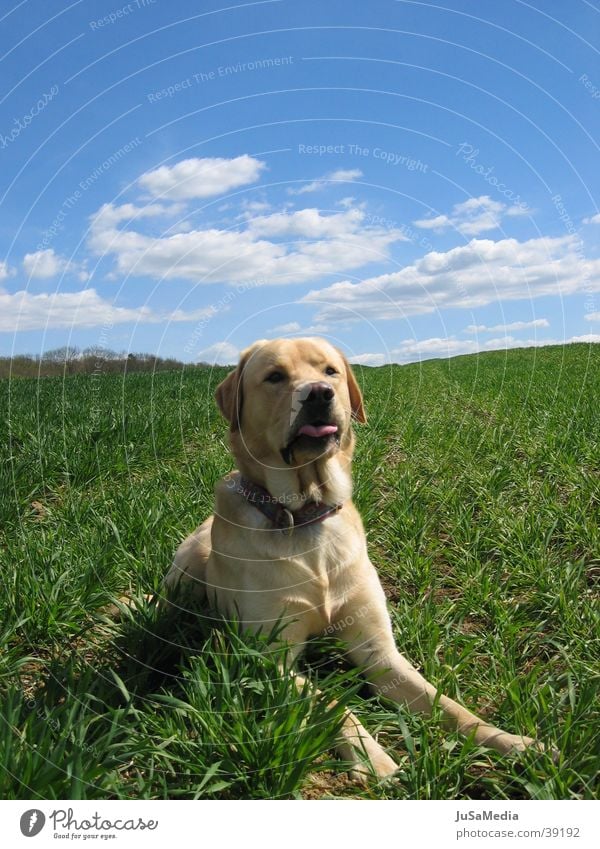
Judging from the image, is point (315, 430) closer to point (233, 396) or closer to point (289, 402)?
point (289, 402)

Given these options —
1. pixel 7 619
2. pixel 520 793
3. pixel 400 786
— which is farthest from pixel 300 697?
pixel 7 619

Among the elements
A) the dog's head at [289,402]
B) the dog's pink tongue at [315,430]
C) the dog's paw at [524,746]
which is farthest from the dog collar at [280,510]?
the dog's paw at [524,746]

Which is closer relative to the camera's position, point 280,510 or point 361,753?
point 361,753

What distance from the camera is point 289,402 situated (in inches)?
132

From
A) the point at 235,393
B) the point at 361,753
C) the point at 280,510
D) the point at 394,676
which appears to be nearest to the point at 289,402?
the point at 235,393

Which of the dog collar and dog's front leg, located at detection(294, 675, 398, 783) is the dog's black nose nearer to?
the dog collar

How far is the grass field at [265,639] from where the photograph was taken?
8.19ft

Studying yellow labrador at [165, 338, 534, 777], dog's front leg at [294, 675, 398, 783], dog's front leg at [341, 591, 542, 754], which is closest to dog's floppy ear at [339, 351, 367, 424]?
yellow labrador at [165, 338, 534, 777]

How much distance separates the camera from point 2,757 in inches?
91.7

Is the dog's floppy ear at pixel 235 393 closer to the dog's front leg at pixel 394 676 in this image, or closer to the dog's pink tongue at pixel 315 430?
the dog's pink tongue at pixel 315 430

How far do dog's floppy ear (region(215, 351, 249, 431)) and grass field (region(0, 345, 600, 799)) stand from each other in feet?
3.69

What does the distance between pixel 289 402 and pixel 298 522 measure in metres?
0.62

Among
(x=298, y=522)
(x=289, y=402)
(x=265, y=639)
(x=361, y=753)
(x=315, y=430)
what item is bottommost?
(x=361, y=753)

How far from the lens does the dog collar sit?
3348mm
